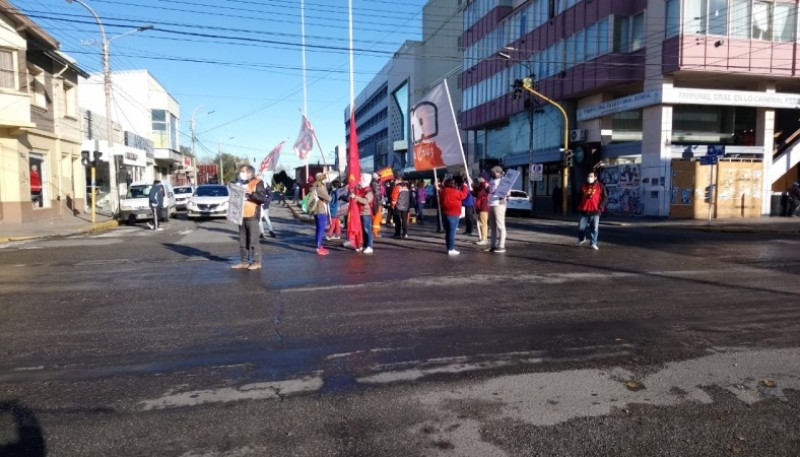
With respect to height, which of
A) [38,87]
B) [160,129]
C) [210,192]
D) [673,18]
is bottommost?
[210,192]

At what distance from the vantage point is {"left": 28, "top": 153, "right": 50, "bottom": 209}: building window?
2241cm

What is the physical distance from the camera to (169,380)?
418 centimetres

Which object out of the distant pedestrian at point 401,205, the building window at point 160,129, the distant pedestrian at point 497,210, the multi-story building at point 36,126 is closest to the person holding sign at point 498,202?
the distant pedestrian at point 497,210

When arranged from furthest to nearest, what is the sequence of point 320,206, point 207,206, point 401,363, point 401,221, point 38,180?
point 38,180 → point 207,206 → point 401,221 → point 320,206 → point 401,363

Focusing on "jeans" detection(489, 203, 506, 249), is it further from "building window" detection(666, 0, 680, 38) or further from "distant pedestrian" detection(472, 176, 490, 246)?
"building window" detection(666, 0, 680, 38)

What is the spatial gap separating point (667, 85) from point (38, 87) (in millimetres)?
27808

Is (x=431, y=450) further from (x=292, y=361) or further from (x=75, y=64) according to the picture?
(x=75, y=64)

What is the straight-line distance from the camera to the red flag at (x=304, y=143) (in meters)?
19.9

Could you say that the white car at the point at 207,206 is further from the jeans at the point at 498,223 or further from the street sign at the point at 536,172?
the street sign at the point at 536,172

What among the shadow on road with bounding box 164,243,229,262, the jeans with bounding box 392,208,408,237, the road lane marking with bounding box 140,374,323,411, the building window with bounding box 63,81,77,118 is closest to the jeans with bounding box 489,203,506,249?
the jeans with bounding box 392,208,408,237

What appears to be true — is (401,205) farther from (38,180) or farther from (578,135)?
(578,135)

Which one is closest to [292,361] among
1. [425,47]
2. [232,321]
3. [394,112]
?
[232,321]

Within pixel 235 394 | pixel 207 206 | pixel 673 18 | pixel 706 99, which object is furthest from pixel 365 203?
pixel 706 99

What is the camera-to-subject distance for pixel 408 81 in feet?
221
